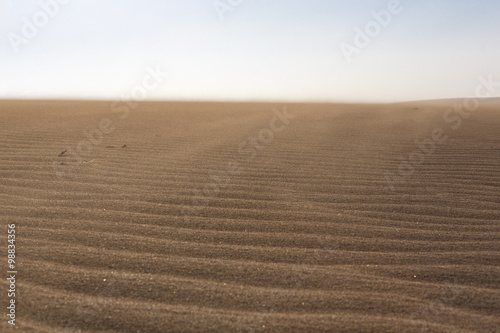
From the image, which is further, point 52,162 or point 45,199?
point 52,162

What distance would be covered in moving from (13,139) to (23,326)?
4.35 metres

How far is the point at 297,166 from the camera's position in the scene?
4078 millimetres

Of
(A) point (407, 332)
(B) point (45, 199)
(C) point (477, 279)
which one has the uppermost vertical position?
(B) point (45, 199)

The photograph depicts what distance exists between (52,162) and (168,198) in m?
1.77

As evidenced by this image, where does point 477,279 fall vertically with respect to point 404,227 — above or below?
below

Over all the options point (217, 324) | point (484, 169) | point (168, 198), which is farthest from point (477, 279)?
point (484, 169)

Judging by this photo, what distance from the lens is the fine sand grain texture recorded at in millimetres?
1637

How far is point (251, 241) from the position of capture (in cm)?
230

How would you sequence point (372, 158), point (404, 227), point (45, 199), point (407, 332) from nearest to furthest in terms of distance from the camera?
point (407, 332) < point (404, 227) < point (45, 199) < point (372, 158)

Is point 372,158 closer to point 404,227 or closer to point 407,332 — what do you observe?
point 404,227

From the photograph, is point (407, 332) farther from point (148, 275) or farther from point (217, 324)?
point (148, 275)

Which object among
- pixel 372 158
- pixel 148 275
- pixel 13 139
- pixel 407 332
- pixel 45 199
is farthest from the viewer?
pixel 13 139

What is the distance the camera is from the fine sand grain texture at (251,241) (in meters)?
1.64

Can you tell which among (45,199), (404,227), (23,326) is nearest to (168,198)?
(45,199)
